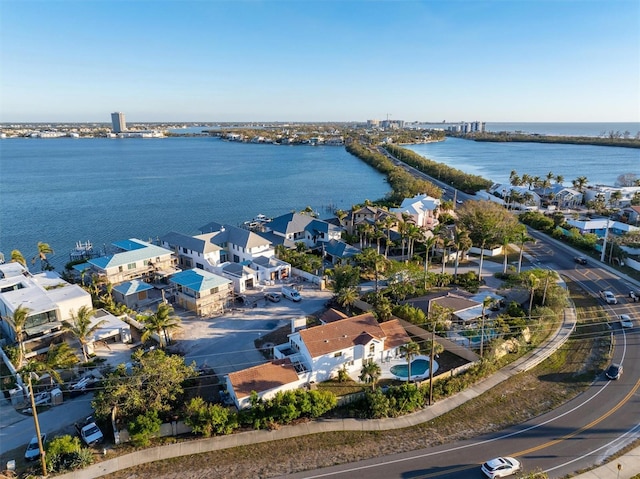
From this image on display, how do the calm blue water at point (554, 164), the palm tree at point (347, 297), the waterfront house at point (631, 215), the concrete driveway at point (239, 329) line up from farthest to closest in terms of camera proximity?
1. the calm blue water at point (554, 164)
2. the waterfront house at point (631, 215)
3. the palm tree at point (347, 297)
4. the concrete driveway at point (239, 329)

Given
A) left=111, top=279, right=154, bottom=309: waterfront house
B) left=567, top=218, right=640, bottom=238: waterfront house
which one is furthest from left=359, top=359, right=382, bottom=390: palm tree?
left=567, top=218, right=640, bottom=238: waterfront house

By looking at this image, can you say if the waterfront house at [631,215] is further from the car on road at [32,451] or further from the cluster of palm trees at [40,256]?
the cluster of palm trees at [40,256]

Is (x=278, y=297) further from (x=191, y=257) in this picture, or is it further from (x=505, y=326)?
(x=505, y=326)

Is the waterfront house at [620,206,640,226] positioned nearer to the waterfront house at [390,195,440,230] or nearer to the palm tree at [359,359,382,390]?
the waterfront house at [390,195,440,230]

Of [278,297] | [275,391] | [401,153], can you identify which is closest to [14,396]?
[275,391]

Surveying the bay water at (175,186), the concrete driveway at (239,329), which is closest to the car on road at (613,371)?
the concrete driveway at (239,329)

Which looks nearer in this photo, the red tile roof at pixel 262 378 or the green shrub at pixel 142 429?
the green shrub at pixel 142 429

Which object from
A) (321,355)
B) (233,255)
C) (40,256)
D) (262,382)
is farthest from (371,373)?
(40,256)
